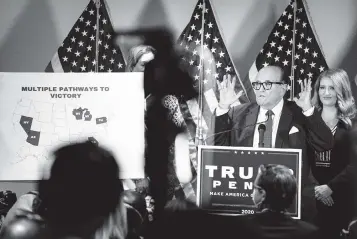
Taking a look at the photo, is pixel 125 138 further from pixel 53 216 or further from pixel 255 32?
pixel 255 32

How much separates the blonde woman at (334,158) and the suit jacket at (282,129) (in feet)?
0.19

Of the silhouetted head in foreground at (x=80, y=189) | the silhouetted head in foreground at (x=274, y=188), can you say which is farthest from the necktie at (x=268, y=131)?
the silhouetted head in foreground at (x=80, y=189)

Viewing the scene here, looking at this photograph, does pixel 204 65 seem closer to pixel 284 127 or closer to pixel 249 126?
pixel 249 126

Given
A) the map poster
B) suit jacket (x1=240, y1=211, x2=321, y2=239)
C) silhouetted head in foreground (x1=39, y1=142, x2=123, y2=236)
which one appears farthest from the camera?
the map poster

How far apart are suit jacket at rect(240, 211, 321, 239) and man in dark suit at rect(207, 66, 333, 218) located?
43 cm

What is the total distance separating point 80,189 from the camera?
129 inches

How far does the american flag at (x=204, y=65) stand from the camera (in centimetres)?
333

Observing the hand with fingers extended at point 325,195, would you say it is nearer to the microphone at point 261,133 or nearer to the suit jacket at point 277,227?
the suit jacket at point 277,227

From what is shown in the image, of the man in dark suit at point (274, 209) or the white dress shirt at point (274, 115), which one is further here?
the white dress shirt at point (274, 115)

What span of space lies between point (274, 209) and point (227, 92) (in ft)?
3.09

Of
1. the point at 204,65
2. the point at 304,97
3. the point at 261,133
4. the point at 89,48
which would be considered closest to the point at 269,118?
the point at 261,133

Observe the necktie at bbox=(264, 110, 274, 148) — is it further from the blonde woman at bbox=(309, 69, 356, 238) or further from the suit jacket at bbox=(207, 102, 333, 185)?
the blonde woman at bbox=(309, 69, 356, 238)

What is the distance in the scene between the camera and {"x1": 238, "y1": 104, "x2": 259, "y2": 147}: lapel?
3.30 metres

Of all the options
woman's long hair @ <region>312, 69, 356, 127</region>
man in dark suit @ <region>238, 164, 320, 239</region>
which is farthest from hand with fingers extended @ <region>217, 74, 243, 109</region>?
woman's long hair @ <region>312, 69, 356, 127</region>
